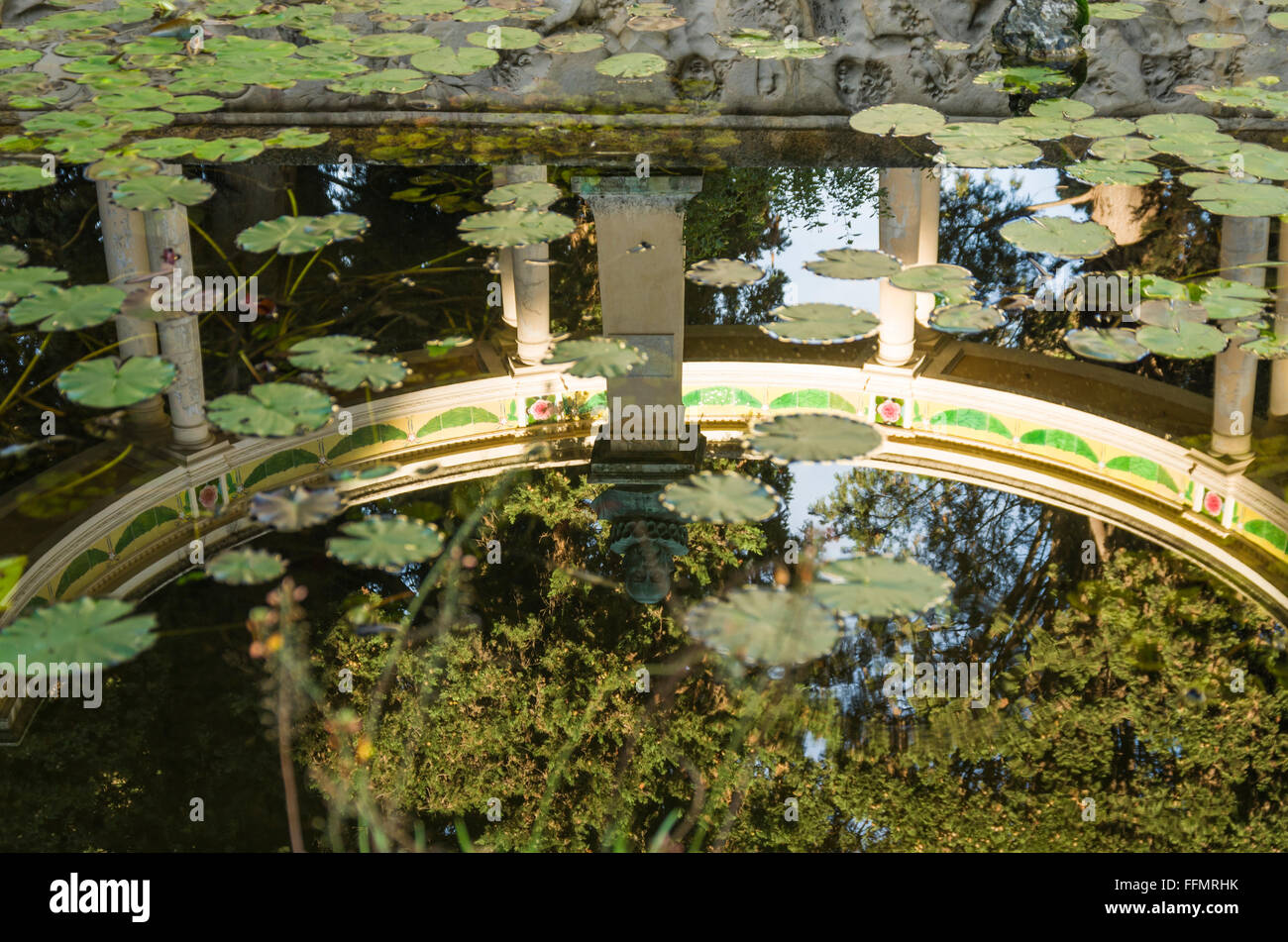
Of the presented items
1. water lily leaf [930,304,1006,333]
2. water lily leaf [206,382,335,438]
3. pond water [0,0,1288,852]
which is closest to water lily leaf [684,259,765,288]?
pond water [0,0,1288,852]

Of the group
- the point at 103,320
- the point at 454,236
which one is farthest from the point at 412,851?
the point at 454,236

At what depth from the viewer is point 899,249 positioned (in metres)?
3.52

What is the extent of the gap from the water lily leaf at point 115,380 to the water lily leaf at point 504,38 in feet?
7.22

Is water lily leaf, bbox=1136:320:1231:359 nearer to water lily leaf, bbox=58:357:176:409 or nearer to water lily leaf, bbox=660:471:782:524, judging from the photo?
water lily leaf, bbox=660:471:782:524

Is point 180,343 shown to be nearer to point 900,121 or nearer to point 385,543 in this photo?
point 385,543

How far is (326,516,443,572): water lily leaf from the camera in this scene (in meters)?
2.29

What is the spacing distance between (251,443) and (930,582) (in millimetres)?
1428

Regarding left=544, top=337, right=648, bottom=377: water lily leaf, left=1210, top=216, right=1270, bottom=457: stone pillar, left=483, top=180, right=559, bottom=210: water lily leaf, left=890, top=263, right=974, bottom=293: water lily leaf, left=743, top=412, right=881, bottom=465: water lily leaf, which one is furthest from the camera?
left=483, top=180, right=559, bottom=210: water lily leaf

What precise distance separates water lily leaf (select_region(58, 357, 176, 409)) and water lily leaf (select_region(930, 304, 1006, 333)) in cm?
180

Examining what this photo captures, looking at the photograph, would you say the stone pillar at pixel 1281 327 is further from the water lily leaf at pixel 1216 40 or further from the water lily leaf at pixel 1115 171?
Answer: the water lily leaf at pixel 1216 40

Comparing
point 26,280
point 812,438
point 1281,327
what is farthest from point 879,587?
point 26,280

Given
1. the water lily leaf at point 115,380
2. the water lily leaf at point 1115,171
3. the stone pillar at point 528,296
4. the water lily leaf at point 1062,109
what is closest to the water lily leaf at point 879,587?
the stone pillar at point 528,296

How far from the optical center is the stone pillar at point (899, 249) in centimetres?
297

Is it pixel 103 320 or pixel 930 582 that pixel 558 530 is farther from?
pixel 103 320
